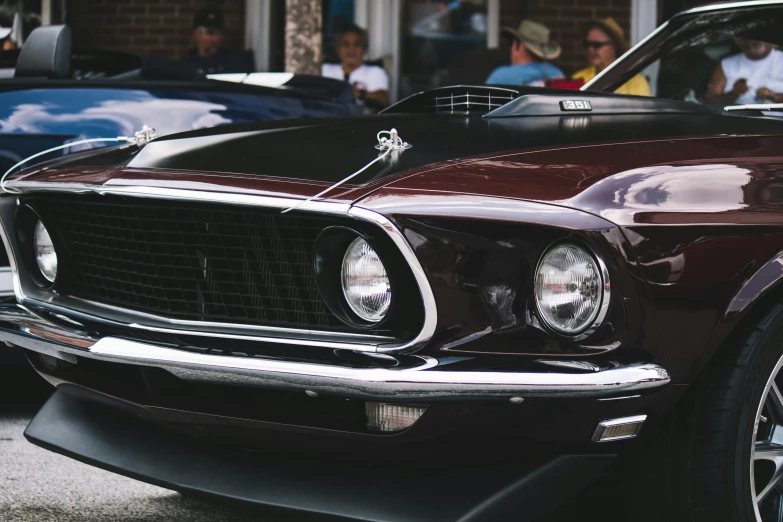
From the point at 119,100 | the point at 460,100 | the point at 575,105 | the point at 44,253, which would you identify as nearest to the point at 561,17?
the point at 119,100

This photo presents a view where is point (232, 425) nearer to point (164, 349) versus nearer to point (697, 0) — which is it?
point (164, 349)

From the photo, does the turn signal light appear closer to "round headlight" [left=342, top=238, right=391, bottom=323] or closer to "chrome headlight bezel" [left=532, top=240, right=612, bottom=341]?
"chrome headlight bezel" [left=532, top=240, right=612, bottom=341]

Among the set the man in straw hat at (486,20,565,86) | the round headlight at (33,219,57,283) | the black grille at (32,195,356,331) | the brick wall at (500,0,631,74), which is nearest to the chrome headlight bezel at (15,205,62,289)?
the round headlight at (33,219,57,283)

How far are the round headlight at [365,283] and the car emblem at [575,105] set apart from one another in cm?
94

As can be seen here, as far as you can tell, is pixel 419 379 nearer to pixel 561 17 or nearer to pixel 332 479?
pixel 332 479

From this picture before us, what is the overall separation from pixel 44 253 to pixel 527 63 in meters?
6.68

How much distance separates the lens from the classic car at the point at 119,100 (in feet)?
14.2

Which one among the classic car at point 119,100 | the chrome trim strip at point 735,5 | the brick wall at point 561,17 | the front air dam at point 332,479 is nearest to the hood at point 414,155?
the front air dam at point 332,479

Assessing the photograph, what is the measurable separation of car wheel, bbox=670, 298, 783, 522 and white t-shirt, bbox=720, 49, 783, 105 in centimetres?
144

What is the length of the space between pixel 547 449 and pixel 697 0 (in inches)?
371

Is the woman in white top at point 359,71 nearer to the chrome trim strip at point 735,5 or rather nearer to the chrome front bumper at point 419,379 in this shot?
the chrome trim strip at point 735,5

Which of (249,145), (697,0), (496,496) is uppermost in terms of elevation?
(697,0)

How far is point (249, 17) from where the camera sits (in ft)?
37.2

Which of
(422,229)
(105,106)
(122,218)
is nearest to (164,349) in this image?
(122,218)
